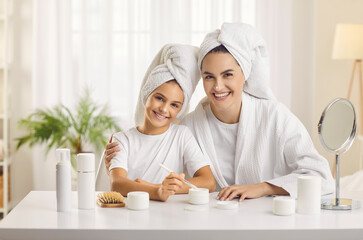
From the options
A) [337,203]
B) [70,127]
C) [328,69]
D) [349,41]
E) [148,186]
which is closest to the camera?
[337,203]

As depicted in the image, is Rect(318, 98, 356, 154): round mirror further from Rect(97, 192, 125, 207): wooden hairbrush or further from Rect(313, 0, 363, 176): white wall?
Rect(313, 0, 363, 176): white wall

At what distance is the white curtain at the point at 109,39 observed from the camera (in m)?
4.95

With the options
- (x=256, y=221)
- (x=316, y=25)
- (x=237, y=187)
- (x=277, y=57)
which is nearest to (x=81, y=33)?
(x=277, y=57)

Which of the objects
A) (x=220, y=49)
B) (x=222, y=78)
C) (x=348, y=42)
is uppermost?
(x=348, y=42)

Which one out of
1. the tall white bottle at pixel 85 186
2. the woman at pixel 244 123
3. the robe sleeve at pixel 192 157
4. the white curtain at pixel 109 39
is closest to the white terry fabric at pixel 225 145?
the woman at pixel 244 123

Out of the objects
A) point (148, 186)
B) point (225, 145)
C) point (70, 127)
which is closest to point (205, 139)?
point (225, 145)

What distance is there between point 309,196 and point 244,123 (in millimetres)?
613

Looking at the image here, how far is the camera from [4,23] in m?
4.65

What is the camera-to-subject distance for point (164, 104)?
6.99ft

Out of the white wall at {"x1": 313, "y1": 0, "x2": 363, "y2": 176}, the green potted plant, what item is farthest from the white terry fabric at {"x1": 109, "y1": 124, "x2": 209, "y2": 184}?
the white wall at {"x1": 313, "y1": 0, "x2": 363, "y2": 176}

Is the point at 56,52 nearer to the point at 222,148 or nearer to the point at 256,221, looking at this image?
the point at 222,148

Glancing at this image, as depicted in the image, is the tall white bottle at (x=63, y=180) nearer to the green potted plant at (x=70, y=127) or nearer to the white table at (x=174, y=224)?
the white table at (x=174, y=224)

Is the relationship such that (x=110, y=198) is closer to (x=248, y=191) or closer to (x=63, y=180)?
(x=63, y=180)

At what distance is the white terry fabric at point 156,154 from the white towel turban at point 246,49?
0.33 meters
